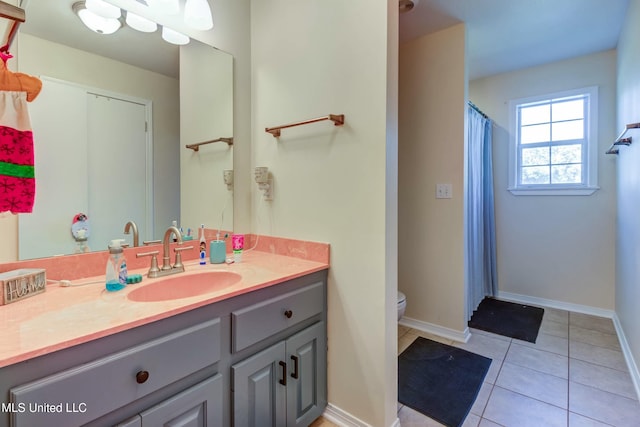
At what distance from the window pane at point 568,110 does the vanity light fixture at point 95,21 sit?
3720 millimetres

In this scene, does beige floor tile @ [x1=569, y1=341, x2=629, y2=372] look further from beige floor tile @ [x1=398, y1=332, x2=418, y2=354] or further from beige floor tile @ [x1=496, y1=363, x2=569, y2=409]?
beige floor tile @ [x1=398, y1=332, x2=418, y2=354]

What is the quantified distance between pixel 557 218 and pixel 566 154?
65cm

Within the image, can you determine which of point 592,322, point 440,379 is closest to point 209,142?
point 440,379

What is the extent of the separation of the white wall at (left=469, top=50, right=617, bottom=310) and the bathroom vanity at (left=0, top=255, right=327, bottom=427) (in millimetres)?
2743

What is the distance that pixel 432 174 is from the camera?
2.50 metres

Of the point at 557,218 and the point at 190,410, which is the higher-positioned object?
the point at 557,218

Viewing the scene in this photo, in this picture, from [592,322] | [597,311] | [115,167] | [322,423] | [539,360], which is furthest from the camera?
[597,311]

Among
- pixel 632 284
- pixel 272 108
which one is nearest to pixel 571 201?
pixel 632 284

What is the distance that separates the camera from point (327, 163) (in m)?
1.52

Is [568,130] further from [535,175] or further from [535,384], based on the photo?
[535,384]

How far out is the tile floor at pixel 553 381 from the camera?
153cm

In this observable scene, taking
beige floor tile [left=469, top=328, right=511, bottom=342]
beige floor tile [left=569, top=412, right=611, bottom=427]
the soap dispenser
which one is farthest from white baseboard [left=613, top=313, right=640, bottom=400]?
the soap dispenser

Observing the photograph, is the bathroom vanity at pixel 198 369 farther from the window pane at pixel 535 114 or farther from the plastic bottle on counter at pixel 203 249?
the window pane at pixel 535 114

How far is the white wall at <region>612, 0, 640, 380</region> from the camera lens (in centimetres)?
184
